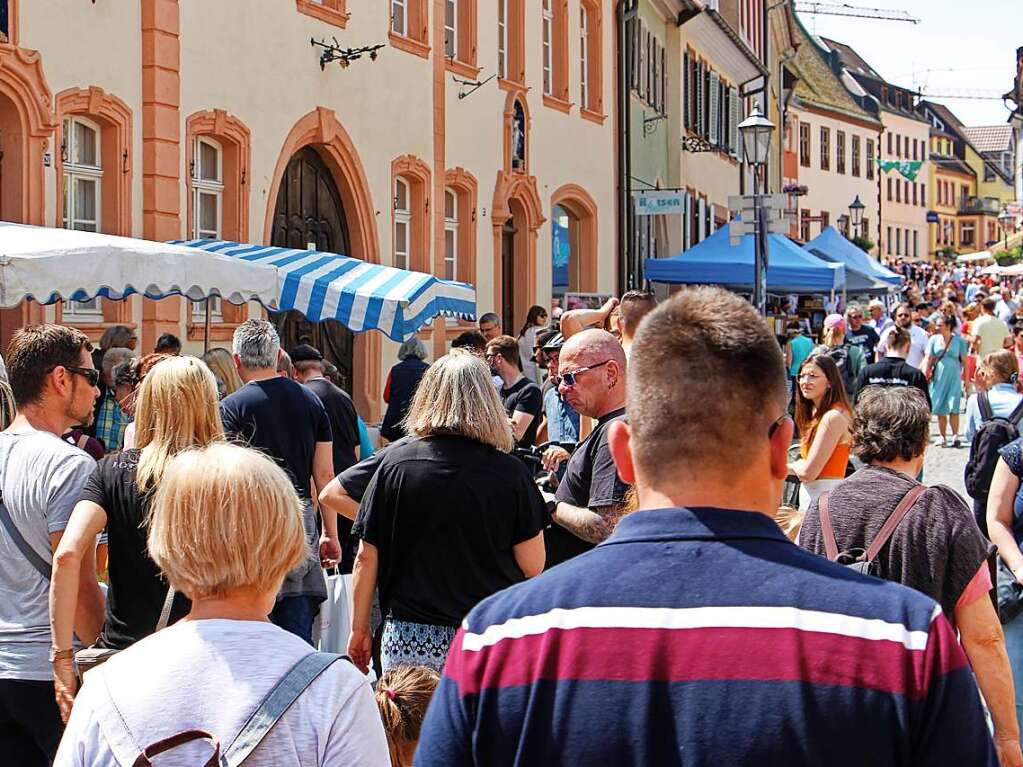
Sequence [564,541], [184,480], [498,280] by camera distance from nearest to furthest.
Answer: [184,480]
[564,541]
[498,280]

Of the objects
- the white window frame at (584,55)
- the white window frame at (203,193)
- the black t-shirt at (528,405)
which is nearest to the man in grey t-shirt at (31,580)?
the black t-shirt at (528,405)

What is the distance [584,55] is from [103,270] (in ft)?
57.0

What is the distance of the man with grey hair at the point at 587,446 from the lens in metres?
4.98

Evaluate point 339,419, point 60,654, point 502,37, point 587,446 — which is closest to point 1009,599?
point 587,446

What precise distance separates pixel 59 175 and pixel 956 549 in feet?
31.5

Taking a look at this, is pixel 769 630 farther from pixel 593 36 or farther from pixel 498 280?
pixel 593 36

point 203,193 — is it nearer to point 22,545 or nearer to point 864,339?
point 864,339

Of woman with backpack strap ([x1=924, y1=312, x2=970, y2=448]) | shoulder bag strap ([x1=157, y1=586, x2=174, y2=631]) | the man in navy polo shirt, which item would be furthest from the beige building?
the man in navy polo shirt

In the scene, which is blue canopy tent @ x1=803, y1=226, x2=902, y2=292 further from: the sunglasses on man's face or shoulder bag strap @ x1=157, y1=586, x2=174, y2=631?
shoulder bag strap @ x1=157, y1=586, x2=174, y2=631

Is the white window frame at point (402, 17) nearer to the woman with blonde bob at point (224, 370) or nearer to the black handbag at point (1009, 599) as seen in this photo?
the woman with blonde bob at point (224, 370)

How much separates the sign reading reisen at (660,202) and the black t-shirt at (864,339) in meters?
4.56

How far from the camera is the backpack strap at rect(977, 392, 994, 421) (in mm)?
7656

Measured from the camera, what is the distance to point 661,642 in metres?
1.81

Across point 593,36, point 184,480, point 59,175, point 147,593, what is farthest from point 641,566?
point 593,36
